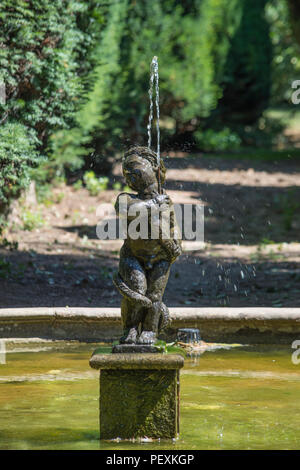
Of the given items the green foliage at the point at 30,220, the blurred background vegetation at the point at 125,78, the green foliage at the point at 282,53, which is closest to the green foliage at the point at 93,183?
the blurred background vegetation at the point at 125,78

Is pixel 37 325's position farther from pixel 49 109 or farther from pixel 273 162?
pixel 273 162

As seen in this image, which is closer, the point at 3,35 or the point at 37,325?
the point at 37,325

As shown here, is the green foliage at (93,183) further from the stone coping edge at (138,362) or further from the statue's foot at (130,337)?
the stone coping edge at (138,362)

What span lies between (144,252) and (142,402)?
0.81 meters

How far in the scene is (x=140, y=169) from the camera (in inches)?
183

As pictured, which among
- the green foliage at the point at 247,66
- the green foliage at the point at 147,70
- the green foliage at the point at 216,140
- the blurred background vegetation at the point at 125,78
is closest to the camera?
the blurred background vegetation at the point at 125,78

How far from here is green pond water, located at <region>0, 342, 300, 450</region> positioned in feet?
14.7

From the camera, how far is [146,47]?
1614 centimetres

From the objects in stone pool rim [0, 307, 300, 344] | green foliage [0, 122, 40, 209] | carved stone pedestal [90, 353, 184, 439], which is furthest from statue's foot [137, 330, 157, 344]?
green foliage [0, 122, 40, 209]

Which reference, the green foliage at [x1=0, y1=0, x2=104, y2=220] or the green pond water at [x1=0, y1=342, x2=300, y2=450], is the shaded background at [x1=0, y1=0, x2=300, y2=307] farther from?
the green pond water at [x1=0, y1=342, x2=300, y2=450]

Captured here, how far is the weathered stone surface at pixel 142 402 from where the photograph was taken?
4492mm

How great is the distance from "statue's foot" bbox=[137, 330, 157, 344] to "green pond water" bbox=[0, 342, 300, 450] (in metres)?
0.24
